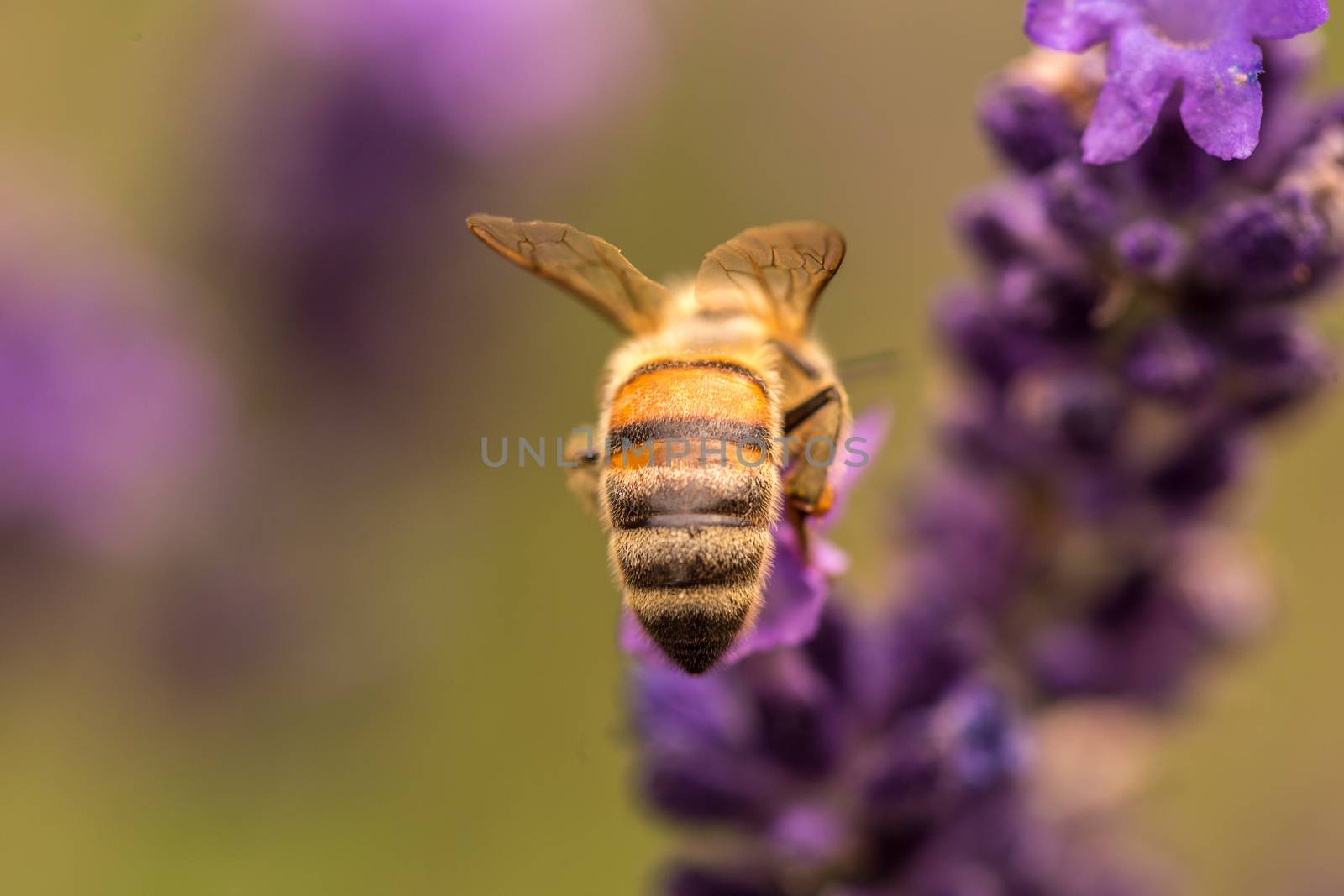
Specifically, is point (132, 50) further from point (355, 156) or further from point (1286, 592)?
point (1286, 592)

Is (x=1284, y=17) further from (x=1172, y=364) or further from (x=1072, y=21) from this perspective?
(x=1172, y=364)

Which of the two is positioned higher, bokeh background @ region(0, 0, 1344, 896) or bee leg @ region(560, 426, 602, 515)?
bokeh background @ region(0, 0, 1344, 896)

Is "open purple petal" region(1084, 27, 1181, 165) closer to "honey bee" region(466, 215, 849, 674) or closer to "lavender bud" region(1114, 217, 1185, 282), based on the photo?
"lavender bud" region(1114, 217, 1185, 282)

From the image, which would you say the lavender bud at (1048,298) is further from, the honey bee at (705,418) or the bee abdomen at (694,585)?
the bee abdomen at (694,585)

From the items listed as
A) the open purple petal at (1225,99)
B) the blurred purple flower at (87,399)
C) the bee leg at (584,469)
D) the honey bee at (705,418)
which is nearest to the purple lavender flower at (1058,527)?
the open purple petal at (1225,99)

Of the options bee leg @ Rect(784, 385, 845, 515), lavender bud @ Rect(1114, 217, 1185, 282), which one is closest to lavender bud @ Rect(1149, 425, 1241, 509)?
lavender bud @ Rect(1114, 217, 1185, 282)

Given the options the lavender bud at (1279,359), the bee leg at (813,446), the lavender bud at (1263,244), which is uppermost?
the lavender bud at (1263,244)

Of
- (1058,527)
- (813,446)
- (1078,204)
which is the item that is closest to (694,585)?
(813,446)
